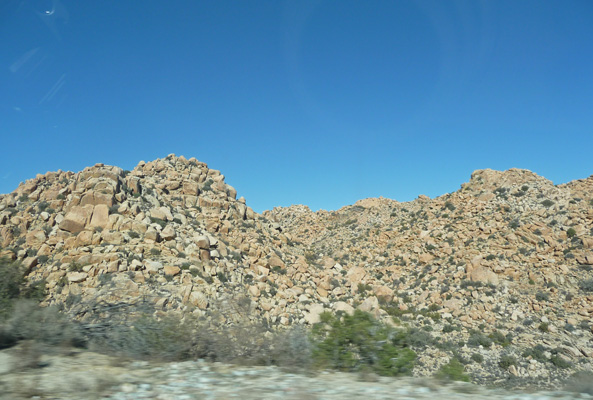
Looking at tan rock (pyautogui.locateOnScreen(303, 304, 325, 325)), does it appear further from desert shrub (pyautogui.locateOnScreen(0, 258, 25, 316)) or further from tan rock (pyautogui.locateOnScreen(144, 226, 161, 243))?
desert shrub (pyautogui.locateOnScreen(0, 258, 25, 316))

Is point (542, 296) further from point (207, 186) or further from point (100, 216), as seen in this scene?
point (100, 216)

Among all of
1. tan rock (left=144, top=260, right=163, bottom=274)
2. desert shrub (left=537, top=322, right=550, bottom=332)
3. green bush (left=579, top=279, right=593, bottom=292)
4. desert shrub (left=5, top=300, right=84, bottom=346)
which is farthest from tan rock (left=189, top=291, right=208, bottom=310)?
green bush (left=579, top=279, right=593, bottom=292)

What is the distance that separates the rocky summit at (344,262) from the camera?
18.5 metres

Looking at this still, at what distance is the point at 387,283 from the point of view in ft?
101

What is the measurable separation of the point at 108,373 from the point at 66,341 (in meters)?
1.87

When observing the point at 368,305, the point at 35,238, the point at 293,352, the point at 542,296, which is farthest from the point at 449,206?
the point at 35,238

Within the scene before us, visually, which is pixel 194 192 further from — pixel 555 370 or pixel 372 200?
pixel 372 200

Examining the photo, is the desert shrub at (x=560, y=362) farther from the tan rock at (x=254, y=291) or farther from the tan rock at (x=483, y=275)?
the tan rock at (x=254, y=291)

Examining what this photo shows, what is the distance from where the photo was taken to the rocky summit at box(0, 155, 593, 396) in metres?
18.5

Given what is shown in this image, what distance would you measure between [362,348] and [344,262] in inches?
1122

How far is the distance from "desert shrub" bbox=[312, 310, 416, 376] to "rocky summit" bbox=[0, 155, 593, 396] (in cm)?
92

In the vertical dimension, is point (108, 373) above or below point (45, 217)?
below

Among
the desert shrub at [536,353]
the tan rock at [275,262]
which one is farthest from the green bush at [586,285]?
the tan rock at [275,262]

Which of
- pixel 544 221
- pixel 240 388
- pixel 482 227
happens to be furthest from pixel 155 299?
pixel 544 221
